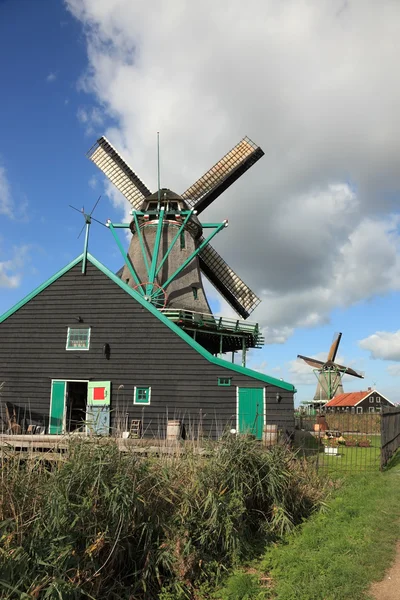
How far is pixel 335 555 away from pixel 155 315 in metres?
10.5

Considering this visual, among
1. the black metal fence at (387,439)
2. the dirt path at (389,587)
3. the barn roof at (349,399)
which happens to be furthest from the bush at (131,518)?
the barn roof at (349,399)

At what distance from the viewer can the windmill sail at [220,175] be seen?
3019 centimetres

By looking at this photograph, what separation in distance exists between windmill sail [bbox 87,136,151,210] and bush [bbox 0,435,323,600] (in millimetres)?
24453

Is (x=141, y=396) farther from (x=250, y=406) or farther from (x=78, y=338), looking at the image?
(x=250, y=406)

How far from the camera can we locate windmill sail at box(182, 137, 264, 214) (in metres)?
30.2

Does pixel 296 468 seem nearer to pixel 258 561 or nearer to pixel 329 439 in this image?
pixel 258 561

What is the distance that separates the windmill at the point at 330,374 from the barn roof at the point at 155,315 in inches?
1918

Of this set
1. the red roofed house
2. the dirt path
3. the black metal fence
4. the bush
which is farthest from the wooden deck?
the red roofed house

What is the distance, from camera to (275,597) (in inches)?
225

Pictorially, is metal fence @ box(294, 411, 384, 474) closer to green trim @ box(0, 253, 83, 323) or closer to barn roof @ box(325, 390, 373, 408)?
green trim @ box(0, 253, 83, 323)

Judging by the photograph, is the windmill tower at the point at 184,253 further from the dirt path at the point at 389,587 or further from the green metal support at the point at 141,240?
the dirt path at the point at 389,587

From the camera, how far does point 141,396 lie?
15.5m

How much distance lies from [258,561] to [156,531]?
1721 mm

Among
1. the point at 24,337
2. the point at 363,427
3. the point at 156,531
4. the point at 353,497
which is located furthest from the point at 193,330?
the point at 363,427
